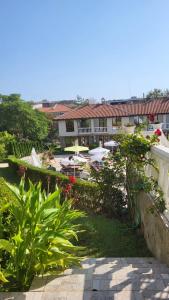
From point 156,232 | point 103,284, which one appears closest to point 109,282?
point 103,284

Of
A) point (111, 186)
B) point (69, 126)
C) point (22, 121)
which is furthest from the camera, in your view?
point (22, 121)

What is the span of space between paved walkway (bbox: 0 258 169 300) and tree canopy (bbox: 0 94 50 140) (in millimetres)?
42516

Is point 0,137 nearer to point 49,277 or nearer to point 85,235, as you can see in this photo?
point 85,235

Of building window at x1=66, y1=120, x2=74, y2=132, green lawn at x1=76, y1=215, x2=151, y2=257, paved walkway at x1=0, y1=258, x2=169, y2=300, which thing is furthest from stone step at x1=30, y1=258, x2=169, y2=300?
building window at x1=66, y1=120, x2=74, y2=132

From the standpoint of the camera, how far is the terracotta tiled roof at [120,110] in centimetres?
4000

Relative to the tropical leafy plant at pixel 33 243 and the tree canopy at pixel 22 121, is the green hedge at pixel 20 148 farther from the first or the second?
the tropical leafy plant at pixel 33 243

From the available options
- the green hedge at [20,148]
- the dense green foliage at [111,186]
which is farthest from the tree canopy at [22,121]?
the dense green foliage at [111,186]

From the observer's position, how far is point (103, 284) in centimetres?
357

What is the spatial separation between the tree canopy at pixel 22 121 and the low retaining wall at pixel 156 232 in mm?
40665

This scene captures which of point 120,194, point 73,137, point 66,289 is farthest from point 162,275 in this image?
point 73,137

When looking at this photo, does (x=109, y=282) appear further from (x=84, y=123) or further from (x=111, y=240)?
(x=84, y=123)

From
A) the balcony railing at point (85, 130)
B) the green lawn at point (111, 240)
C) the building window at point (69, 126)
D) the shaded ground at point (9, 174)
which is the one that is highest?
the building window at point (69, 126)

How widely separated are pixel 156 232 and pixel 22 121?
43279 mm

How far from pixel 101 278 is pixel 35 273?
0.86 m
